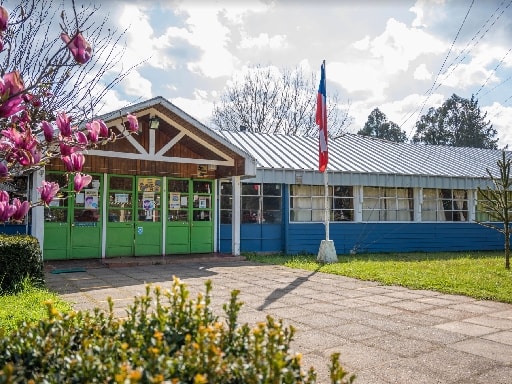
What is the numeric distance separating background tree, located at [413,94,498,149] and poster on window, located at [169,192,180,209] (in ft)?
130

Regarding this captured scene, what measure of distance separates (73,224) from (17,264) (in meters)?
4.42

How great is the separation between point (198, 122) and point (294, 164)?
4.93m

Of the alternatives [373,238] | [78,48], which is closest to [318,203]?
[373,238]

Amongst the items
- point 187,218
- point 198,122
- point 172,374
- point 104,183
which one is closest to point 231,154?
point 198,122

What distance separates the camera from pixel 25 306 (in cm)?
587

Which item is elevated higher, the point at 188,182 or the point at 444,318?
the point at 188,182

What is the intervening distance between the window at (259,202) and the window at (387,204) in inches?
139

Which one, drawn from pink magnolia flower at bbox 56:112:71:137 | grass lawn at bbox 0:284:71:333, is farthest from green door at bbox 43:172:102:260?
Answer: pink magnolia flower at bbox 56:112:71:137

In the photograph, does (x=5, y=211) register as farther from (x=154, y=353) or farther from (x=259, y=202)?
(x=259, y=202)

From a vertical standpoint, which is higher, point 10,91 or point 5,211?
point 10,91

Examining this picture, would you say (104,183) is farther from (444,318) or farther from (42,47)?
(444,318)

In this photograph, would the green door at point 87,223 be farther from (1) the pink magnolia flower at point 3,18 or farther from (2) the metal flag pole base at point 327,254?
(1) the pink magnolia flower at point 3,18

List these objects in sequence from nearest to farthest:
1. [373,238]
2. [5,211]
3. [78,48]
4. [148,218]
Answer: [78,48], [5,211], [148,218], [373,238]

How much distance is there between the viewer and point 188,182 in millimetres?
13164
